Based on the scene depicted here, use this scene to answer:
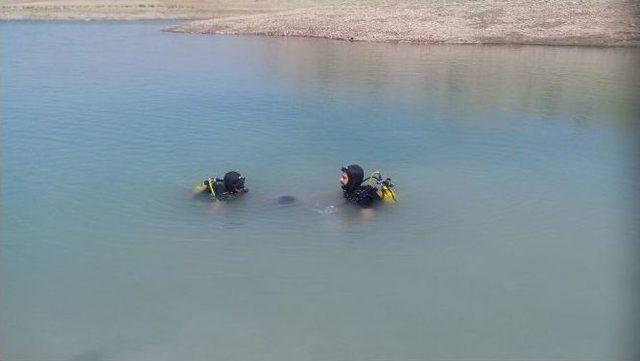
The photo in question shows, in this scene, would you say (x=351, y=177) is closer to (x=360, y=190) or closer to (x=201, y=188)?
(x=360, y=190)

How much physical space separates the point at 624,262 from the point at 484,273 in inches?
99.0

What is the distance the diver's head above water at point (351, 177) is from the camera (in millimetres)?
13219

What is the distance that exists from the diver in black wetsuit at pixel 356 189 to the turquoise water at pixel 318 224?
39 cm

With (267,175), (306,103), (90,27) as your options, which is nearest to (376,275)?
(267,175)

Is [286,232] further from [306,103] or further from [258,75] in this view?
[258,75]

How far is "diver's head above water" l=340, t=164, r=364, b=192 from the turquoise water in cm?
49

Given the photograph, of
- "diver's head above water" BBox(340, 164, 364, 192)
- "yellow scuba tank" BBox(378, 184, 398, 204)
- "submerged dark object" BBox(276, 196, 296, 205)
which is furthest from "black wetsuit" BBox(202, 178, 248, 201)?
"yellow scuba tank" BBox(378, 184, 398, 204)

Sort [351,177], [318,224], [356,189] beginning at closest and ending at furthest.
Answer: [318,224] < [351,177] < [356,189]

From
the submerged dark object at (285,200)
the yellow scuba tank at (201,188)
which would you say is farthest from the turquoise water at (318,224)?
the yellow scuba tank at (201,188)

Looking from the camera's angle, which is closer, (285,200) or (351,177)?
(351,177)

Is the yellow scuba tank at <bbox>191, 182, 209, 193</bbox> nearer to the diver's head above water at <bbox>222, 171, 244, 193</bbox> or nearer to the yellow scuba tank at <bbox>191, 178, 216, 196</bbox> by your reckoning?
the yellow scuba tank at <bbox>191, 178, 216, 196</bbox>

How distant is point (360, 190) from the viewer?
13.4 meters

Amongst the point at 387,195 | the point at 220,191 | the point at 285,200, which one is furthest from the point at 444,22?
the point at 220,191

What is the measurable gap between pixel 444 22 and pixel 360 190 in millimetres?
26841
